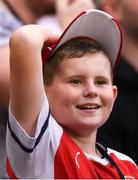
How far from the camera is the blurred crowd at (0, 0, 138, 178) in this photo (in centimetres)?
243

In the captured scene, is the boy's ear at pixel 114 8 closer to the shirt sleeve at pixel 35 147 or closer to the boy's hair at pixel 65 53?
the boy's hair at pixel 65 53

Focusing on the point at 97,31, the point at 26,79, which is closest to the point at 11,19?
the point at 97,31

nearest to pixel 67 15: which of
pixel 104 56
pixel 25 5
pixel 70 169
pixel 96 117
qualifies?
pixel 25 5

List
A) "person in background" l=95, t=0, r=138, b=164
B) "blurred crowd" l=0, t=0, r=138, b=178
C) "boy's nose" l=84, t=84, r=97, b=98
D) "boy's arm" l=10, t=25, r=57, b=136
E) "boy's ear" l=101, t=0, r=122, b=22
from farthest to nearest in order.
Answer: "boy's ear" l=101, t=0, r=122, b=22, "person in background" l=95, t=0, r=138, b=164, "blurred crowd" l=0, t=0, r=138, b=178, "boy's nose" l=84, t=84, r=97, b=98, "boy's arm" l=10, t=25, r=57, b=136

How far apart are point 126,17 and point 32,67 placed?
1730 millimetres

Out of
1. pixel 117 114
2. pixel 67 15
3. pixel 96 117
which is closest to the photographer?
pixel 96 117

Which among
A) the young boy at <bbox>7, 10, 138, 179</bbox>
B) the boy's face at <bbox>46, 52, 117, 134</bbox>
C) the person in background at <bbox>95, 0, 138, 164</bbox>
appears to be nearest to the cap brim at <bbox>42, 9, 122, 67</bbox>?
the young boy at <bbox>7, 10, 138, 179</bbox>

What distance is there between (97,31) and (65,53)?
0.64ft

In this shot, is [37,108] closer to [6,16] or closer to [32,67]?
[32,67]

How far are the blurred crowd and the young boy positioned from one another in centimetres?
25

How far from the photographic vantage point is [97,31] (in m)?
2.31

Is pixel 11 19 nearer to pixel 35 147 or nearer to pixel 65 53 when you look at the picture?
pixel 65 53

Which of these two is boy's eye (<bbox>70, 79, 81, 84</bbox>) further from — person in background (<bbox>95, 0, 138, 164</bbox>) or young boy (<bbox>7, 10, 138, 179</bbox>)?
person in background (<bbox>95, 0, 138, 164</bbox>)

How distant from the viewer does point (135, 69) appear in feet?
11.6
